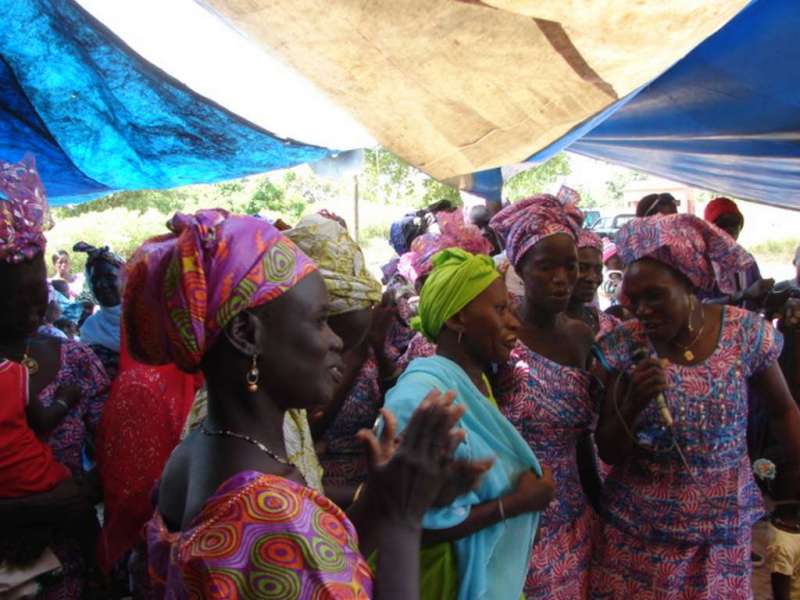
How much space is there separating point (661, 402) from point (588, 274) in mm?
1572

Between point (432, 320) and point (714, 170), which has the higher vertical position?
point (714, 170)

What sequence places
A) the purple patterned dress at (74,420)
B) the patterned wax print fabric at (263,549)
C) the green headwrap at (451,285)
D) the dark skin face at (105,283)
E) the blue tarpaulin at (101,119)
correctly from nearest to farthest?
1. the patterned wax print fabric at (263,549)
2. the green headwrap at (451,285)
3. the purple patterned dress at (74,420)
4. the blue tarpaulin at (101,119)
5. the dark skin face at (105,283)

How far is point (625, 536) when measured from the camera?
9.07 feet

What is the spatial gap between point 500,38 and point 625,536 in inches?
80.2

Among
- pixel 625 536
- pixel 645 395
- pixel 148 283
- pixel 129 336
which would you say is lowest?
pixel 625 536

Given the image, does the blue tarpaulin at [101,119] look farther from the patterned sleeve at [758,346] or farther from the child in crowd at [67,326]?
the patterned sleeve at [758,346]

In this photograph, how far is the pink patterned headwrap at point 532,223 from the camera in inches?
121

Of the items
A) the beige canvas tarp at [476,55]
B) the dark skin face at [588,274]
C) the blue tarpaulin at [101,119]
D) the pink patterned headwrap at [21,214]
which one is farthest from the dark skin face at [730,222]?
the pink patterned headwrap at [21,214]

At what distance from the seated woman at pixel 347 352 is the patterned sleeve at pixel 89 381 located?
40.2 inches

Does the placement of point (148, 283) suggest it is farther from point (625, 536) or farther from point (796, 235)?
point (796, 235)

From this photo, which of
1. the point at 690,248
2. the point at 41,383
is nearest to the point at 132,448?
the point at 41,383

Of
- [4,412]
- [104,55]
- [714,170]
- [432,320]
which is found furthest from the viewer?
[714,170]

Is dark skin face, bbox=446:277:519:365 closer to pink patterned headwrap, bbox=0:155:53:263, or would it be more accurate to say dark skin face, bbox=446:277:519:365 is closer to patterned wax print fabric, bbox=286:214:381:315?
patterned wax print fabric, bbox=286:214:381:315

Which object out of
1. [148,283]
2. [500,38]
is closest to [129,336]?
[148,283]
